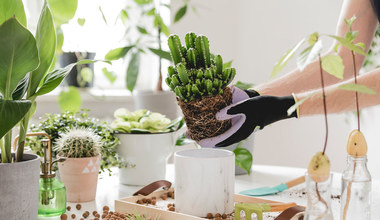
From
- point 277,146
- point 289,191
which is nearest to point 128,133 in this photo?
point 289,191

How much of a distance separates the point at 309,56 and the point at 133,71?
1.82 m

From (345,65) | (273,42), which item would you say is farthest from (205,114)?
(273,42)

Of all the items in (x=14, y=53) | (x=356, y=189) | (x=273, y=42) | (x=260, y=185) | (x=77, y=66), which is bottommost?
(x=260, y=185)

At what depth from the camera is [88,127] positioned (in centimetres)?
138

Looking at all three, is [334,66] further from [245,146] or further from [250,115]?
[245,146]

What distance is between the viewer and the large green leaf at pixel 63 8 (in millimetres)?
872

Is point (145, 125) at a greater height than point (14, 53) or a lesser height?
lesser

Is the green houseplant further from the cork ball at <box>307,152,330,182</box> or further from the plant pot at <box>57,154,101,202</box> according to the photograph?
the cork ball at <box>307,152,330,182</box>

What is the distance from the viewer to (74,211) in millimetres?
1172

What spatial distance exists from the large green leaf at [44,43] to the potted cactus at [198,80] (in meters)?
0.24

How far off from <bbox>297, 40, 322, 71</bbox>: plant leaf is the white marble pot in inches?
19.2

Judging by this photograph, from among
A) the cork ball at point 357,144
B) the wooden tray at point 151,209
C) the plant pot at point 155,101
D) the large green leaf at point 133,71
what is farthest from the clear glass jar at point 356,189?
the plant pot at point 155,101

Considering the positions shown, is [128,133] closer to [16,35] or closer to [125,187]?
[125,187]

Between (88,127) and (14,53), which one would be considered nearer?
(14,53)
